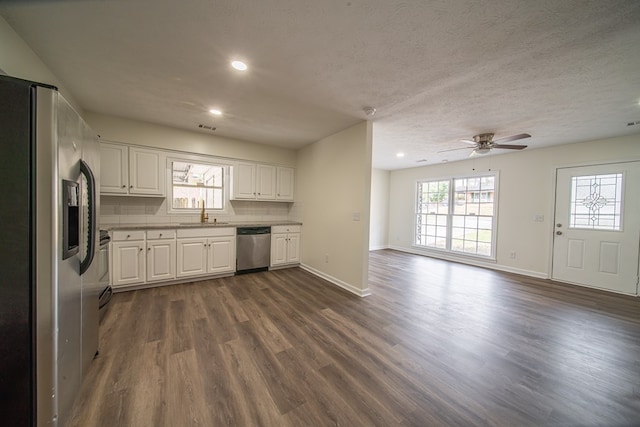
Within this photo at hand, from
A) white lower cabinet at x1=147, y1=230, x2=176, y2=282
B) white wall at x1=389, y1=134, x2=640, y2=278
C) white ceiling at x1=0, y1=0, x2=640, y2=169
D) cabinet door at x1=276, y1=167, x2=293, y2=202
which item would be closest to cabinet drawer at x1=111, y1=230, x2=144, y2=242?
white lower cabinet at x1=147, y1=230, x2=176, y2=282

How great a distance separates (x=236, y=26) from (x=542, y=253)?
5.90 meters

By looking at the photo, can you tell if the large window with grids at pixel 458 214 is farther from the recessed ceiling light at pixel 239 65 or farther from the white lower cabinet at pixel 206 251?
the recessed ceiling light at pixel 239 65

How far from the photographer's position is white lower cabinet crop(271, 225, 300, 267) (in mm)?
4359

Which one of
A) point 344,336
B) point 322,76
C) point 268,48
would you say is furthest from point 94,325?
point 322,76

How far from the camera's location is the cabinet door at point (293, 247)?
4527mm

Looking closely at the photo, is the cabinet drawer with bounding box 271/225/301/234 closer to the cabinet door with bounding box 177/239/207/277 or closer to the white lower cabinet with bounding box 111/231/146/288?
the cabinet door with bounding box 177/239/207/277

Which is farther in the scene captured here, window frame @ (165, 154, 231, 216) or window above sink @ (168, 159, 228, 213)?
window above sink @ (168, 159, 228, 213)

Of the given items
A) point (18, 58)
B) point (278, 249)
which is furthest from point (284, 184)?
point (18, 58)

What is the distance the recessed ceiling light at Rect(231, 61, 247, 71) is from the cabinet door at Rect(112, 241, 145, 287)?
8.99ft

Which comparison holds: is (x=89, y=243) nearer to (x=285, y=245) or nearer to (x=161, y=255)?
(x=161, y=255)

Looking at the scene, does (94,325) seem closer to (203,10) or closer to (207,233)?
(207,233)

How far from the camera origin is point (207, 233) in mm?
3697

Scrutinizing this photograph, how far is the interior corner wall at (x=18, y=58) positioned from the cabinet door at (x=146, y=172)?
1.39m

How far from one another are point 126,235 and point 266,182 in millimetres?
2332
